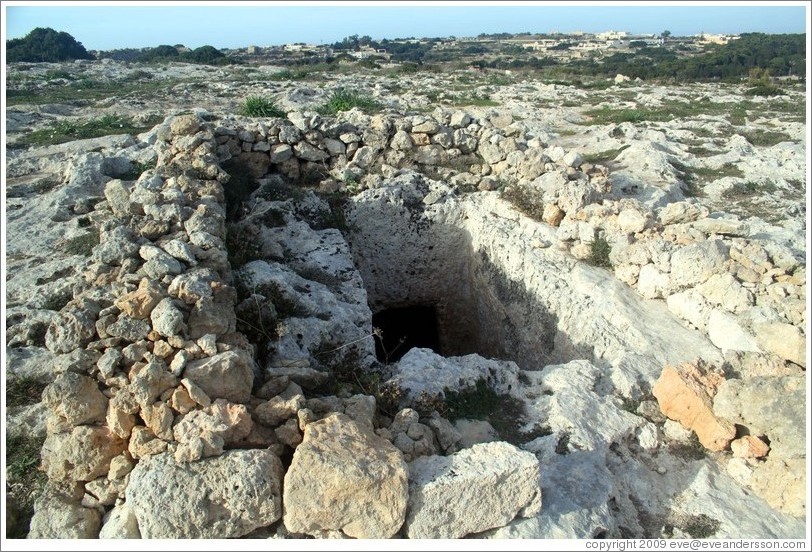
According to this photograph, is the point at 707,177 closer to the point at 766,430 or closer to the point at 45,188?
the point at 766,430

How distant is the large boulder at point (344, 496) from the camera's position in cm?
335

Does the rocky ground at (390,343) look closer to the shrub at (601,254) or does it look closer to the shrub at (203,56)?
the shrub at (601,254)

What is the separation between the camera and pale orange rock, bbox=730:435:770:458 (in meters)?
4.31

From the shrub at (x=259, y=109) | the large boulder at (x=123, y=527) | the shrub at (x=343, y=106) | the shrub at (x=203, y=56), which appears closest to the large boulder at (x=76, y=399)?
the large boulder at (x=123, y=527)

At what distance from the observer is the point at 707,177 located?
1030 centimetres

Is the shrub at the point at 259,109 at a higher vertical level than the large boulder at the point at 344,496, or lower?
higher

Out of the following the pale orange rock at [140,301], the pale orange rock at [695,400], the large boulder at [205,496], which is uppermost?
the pale orange rock at [140,301]

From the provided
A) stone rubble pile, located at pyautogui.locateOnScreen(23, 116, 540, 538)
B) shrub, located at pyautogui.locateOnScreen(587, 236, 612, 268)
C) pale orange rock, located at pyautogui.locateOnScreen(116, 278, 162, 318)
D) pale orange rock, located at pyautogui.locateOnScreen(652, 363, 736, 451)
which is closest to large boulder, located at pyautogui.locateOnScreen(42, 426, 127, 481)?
stone rubble pile, located at pyautogui.locateOnScreen(23, 116, 540, 538)

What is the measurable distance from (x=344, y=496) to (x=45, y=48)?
3805cm

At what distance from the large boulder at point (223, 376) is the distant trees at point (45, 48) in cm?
3243

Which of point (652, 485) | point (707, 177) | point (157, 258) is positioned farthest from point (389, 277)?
point (707, 177)

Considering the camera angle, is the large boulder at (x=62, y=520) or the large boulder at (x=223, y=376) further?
the large boulder at (x=223, y=376)

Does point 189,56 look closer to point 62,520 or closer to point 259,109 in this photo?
point 259,109

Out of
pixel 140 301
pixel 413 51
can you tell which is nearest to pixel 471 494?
pixel 140 301
